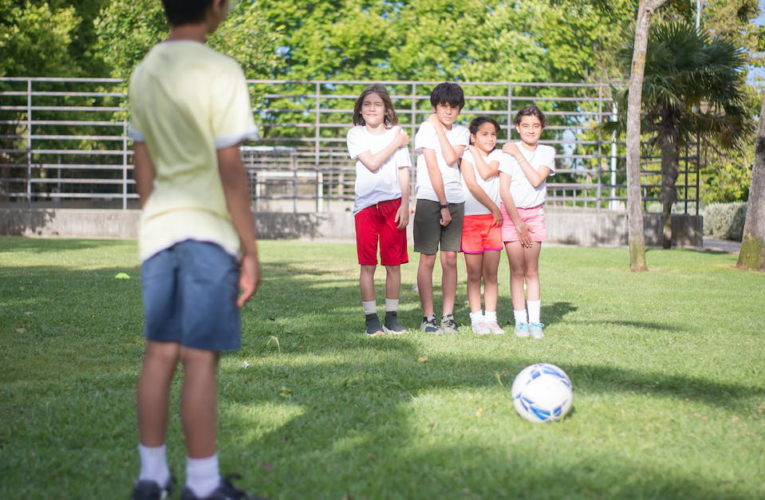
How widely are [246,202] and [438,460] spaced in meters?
1.40

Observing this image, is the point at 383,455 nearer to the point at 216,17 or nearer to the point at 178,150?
the point at 178,150

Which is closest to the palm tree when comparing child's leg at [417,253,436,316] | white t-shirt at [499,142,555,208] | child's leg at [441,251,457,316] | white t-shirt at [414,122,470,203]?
white t-shirt at [499,142,555,208]

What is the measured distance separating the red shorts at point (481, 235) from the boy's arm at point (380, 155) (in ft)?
2.95

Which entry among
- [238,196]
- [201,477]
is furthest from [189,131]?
[201,477]

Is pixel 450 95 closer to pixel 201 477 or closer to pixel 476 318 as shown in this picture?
pixel 476 318

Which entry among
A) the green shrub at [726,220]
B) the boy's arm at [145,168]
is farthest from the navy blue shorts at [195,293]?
the green shrub at [726,220]

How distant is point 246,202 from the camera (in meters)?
2.82

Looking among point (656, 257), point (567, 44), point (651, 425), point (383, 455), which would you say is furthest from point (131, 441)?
point (567, 44)

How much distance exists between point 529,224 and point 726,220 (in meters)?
27.8

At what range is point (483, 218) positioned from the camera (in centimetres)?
694

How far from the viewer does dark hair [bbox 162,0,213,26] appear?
2.85 m

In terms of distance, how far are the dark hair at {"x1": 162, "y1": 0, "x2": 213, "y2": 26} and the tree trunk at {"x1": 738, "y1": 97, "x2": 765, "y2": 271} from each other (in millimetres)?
13323

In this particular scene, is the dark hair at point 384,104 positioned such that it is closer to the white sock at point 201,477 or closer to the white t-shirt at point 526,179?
the white t-shirt at point 526,179

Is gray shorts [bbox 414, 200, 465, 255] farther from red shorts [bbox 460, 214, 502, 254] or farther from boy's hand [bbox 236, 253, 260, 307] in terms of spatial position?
boy's hand [bbox 236, 253, 260, 307]
